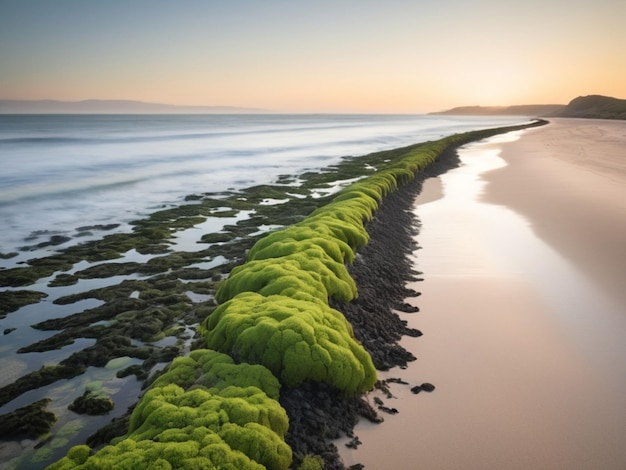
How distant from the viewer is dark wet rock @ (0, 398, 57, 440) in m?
5.88

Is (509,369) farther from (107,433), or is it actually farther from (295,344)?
(107,433)

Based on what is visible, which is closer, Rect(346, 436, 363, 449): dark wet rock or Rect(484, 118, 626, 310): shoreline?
Rect(346, 436, 363, 449): dark wet rock

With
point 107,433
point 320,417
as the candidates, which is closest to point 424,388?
point 320,417

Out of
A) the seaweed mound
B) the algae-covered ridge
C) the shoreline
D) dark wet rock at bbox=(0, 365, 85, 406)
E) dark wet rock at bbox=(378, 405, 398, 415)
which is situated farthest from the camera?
the shoreline

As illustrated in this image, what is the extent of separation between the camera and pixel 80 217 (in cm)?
2042

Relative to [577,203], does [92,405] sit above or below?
above

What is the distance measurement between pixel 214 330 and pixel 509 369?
4.49m

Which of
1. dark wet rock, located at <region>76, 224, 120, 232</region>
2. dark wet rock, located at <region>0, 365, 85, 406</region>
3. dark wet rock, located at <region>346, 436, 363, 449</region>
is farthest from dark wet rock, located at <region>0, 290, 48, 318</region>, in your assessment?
dark wet rock, located at <region>346, 436, 363, 449</region>

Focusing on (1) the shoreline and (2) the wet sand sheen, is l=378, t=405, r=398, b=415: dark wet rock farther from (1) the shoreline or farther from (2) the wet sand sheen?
(1) the shoreline

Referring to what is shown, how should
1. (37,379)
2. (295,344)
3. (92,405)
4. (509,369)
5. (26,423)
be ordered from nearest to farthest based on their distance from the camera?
(295,344) < (26,423) < (92,405) < (509,369) < (37,379)

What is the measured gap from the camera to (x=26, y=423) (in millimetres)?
6004

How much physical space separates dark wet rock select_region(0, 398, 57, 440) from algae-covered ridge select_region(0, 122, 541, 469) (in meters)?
0.65

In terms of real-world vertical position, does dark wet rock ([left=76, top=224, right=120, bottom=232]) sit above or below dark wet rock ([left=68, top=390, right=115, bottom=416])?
below

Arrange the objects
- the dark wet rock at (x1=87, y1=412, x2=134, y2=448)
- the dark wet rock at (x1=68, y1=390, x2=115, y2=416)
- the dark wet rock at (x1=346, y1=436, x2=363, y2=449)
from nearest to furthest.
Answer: the dark wet rock at (x1=346, y1=436, x2=363, y2=449) < the dark wet rock at (x1=87, y1=412, x2=134, y2=448) < the dark wet rock at (x1=68, y1=390, x2=115, y2=416)
